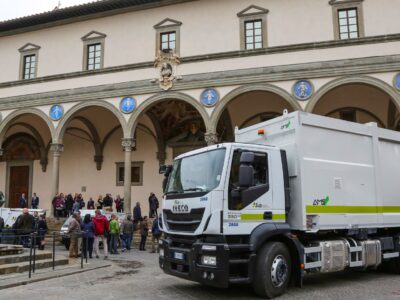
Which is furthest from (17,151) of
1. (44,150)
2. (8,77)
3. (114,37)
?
(114,37)

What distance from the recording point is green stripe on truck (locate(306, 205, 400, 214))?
7357 millimetres

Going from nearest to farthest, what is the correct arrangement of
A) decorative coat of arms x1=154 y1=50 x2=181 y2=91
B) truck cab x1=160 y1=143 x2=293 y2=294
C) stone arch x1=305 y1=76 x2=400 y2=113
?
truck cab x1=160 y1=143 x2=293 y2=294 → stone arch x1=305 y1=76 x2=400 y2=113 → decorative coat of arms x1=154 y1=50 x2=181 y2=91

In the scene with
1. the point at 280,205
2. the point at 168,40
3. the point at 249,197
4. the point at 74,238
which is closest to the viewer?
the point at 249,197

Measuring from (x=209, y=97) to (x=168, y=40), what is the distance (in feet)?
12.0

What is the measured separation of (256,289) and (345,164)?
3058 mm

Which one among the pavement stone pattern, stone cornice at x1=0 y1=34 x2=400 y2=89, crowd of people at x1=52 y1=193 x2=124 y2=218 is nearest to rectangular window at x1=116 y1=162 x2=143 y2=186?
crowd of people at x1=52 y1=193 x2=124 y2=218

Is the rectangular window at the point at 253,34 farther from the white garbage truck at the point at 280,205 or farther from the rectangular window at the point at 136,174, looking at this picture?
the white garbage truck at the point at 280,205

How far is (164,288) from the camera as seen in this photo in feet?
25.4

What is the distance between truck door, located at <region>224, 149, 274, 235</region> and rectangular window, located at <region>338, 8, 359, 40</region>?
11.7 meters

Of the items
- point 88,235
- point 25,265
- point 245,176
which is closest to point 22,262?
point 25,265

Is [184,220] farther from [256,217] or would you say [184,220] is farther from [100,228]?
[100,228]

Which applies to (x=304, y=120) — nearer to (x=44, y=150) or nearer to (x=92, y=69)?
(x=92, y=69)

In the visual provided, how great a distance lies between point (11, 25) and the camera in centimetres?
2220

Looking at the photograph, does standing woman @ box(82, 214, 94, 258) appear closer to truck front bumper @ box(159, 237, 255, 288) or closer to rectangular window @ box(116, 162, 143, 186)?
truck front bumper @ box(159, 237, 255, 288)
